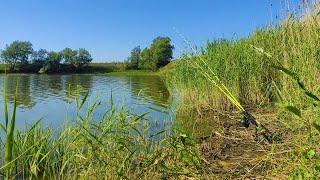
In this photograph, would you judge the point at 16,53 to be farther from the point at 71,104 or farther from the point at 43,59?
the point at 71,104

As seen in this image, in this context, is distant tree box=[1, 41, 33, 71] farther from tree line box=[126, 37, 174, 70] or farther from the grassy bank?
the grassy bank

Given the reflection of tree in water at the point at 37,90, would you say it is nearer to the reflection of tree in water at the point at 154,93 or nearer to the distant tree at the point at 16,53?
the reflection of tree in water at the point at 154,93

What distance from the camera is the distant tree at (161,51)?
A: 8681 centimetres

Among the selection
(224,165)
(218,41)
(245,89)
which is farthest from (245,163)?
(218,41)

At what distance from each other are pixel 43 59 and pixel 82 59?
10.1 metres

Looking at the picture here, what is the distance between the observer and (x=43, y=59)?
109688 millimetres

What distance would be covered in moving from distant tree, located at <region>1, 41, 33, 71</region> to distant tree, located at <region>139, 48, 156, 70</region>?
108 feet

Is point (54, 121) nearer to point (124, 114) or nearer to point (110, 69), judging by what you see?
point (124, 114)

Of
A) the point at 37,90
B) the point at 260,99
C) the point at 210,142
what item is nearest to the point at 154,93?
the point at 37,90

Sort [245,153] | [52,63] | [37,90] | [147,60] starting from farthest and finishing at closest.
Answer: [52,63], [147,60], [37,90], [245,153]

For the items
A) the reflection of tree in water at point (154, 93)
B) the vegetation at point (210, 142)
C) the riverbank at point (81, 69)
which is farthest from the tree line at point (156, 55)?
the vegetation at point (210, 142)

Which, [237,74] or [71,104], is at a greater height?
[237,74]

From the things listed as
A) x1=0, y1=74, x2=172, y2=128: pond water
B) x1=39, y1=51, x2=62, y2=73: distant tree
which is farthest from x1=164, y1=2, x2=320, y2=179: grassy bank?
x1=39, y1=51, x2=62, y2=73: distant tree

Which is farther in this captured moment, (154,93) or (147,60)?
(147,60)
